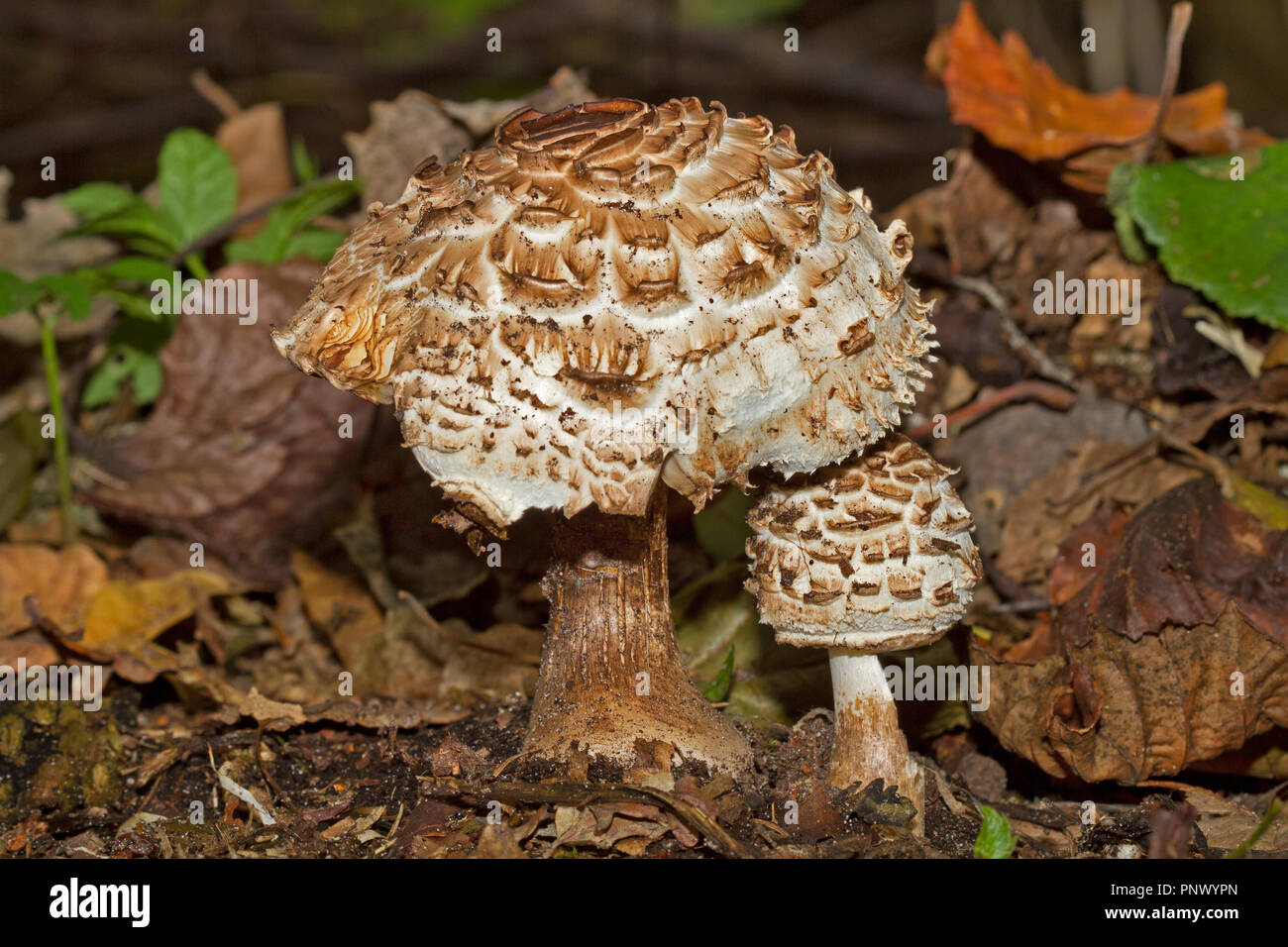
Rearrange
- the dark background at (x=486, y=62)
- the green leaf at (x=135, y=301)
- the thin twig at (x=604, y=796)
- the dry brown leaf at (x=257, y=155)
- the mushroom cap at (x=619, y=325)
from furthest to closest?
the dark background at (x=486, y=62)
the dry brown leaf at (x=257, y=155)
the green leaf at (x=135, y=301)
the thin twig at (x=604, y=796)
the mushroom cap at (x=619, y=325)

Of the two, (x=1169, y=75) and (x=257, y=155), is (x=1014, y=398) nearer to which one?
(x=1169, y=75)

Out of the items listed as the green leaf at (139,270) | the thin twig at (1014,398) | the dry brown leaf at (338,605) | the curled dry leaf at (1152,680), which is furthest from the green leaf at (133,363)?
the curled dry leaf at (1152,680)

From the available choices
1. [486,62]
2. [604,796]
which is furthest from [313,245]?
[486,62]

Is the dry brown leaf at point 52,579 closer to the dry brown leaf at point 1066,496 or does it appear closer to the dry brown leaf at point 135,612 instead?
the dry brown leaf at point 135,612

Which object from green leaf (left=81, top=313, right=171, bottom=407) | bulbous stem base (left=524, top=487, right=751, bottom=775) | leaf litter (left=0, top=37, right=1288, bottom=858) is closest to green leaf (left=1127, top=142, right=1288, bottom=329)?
leaf litter (left=0, top=37, right=1288, bottom=858)

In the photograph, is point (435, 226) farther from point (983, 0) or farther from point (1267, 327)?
point (983, 0)
